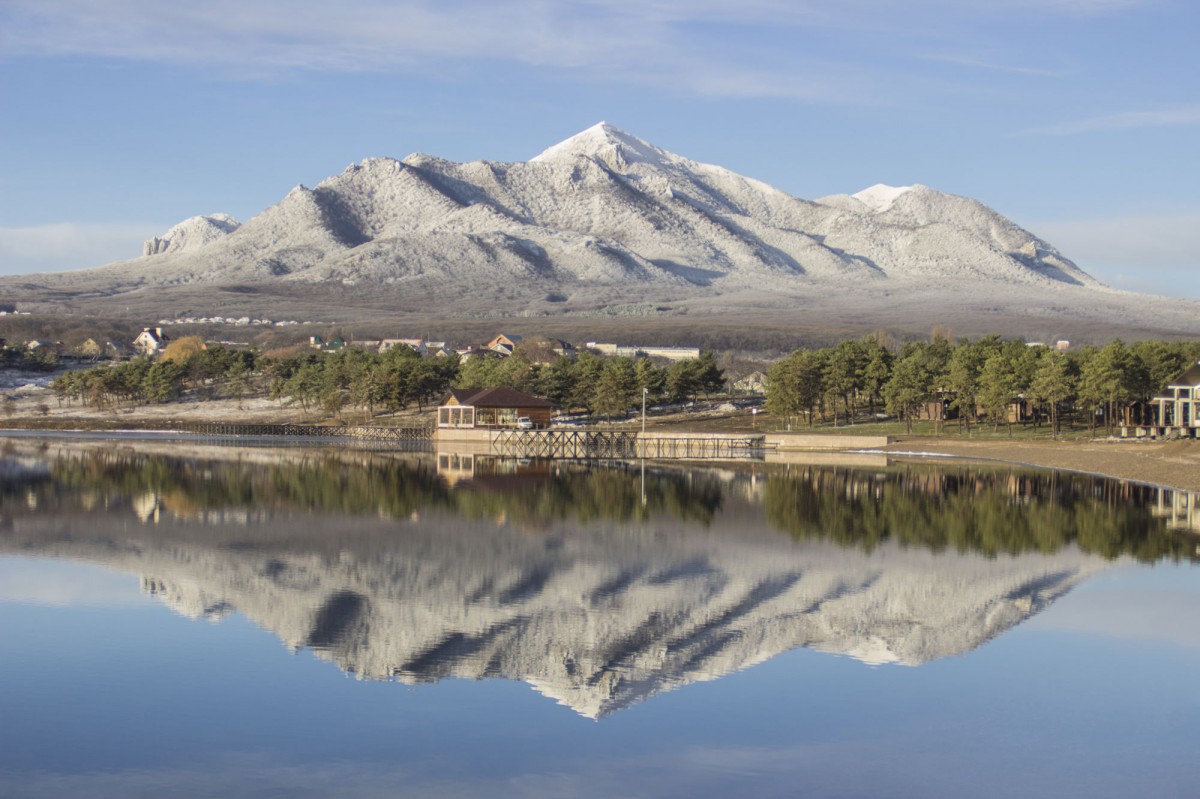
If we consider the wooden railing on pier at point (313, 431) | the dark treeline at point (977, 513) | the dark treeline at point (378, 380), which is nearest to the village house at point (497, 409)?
the wooden railing on pier at point (313, 431)

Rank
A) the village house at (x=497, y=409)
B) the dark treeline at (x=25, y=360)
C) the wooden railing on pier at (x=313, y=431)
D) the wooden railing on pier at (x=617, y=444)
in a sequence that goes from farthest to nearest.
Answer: the dark treeline at (x=25, y=360)
the wooden railing on pier at (x=313, y=431)
the village house at (x=497, y=409)
the wooden railing on pier at (x=617, y=444)

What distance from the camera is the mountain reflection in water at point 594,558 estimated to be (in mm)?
20844

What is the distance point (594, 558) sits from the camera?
30.8m

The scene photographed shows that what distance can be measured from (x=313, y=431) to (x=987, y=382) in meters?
49.1

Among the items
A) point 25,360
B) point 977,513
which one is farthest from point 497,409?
point 25,360

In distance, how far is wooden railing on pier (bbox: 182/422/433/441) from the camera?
99812mm

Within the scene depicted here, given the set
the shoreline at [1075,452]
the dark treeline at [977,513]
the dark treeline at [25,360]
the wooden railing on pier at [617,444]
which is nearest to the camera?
the dark treeline at [977,513]

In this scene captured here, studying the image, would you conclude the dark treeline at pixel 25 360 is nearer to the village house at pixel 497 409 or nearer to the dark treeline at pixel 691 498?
the village house at pixel 497 409

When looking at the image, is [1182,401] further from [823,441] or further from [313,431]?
[313,431]

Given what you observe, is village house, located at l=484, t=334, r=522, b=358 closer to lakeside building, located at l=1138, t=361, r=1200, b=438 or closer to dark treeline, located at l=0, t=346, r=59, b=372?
dark treeline, located at l=0, t=346, r=59, b=372

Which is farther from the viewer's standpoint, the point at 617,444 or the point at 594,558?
the point at 617,444

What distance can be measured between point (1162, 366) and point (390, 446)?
166 ft

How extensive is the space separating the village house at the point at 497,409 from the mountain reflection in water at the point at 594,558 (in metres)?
39.2

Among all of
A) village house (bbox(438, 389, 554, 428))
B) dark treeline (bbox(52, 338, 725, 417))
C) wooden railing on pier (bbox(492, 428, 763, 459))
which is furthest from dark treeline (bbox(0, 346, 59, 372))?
wooden railing on pier (bbox(492, 428, 763, 459))
